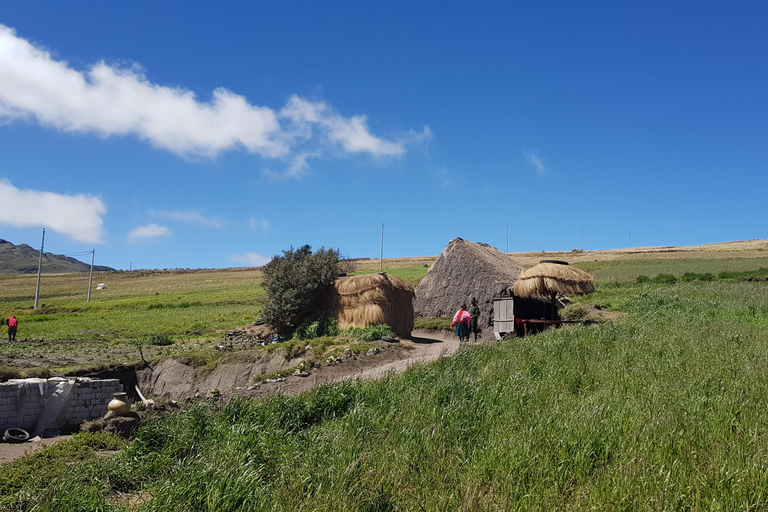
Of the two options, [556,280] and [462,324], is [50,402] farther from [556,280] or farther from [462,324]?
[556,280]

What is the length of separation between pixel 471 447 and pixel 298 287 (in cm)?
1760

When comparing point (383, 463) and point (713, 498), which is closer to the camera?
point (713, 498)

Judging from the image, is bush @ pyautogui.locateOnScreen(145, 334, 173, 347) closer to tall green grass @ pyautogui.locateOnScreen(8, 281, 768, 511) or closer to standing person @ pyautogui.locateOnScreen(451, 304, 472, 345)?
standing person @ pyautogui.locateOnScreen(451, 304, 472, 345)

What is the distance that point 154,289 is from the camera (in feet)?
239

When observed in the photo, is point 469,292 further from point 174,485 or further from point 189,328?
point 174,485

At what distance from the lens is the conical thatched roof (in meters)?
18.6

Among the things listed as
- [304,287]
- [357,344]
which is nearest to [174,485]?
[357,344]

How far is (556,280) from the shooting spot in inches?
739

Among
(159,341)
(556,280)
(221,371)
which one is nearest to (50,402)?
(221,371)

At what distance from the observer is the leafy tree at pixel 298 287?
23.0 metres

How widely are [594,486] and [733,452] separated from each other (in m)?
1.53

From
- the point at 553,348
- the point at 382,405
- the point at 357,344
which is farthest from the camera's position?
the point at 357,344

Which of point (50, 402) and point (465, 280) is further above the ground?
point (465, 280)

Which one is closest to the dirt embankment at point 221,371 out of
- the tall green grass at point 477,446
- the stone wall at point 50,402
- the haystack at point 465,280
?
the stone wall at point 50,402
